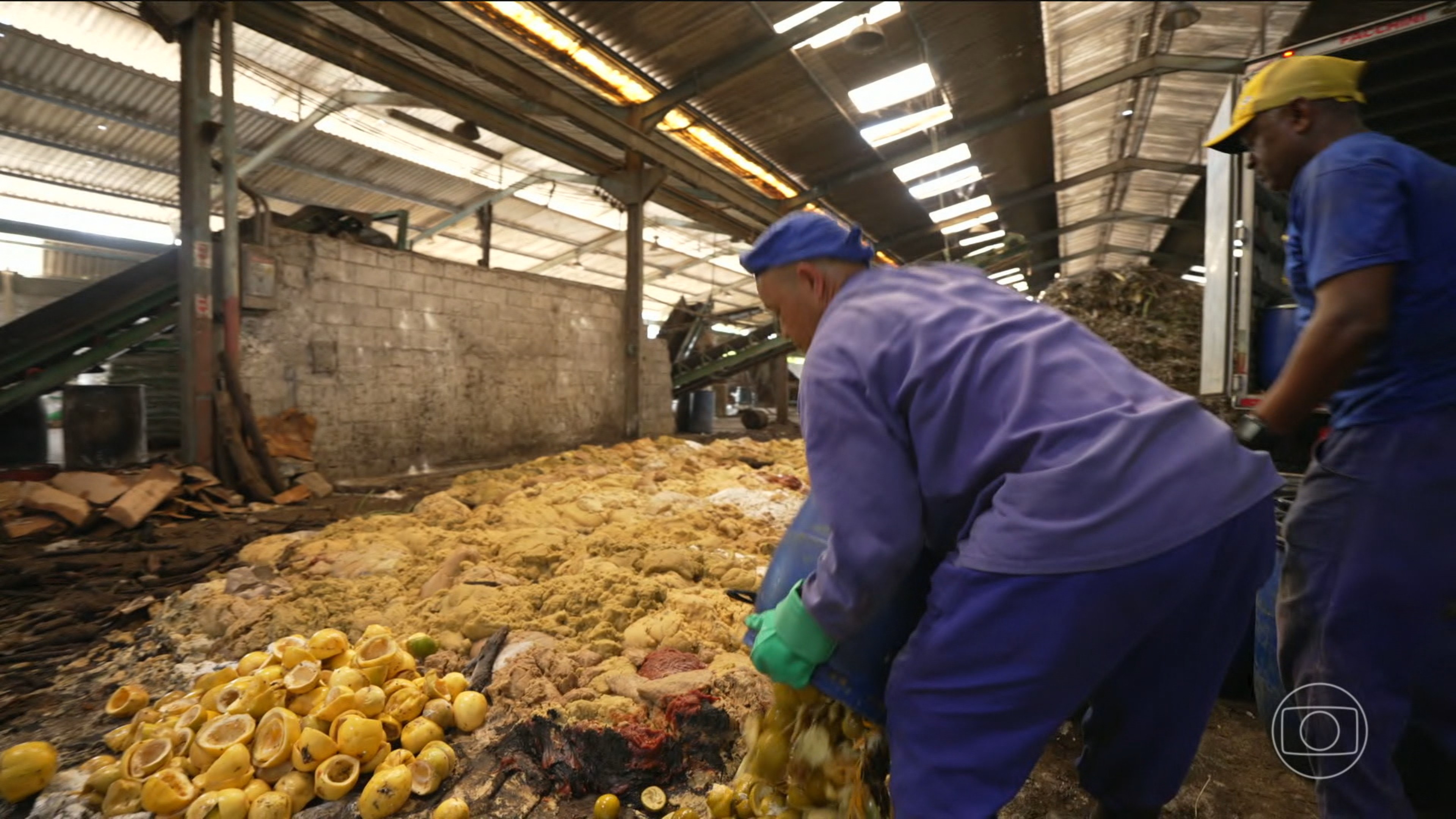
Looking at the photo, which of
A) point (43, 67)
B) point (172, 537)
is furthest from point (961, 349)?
point (43, 67)

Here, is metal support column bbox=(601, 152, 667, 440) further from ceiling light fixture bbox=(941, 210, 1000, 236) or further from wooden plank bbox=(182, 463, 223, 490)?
ceiling light fixture bbox=(941, 210, 1000, 236)

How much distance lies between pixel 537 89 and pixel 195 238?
3.54 metres

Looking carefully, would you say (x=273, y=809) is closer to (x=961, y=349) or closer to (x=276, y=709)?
(x=276, y=709)

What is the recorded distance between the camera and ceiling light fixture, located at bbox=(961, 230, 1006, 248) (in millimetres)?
15102

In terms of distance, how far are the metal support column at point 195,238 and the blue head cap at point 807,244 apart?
18.9 ft

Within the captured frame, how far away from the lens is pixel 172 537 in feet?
14.0

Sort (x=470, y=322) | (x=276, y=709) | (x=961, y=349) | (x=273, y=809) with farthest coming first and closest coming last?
1. (x=470, y=322)
2. (x=276, y=709)
3. (x=273, y=809)
4. (x=961, y=349)

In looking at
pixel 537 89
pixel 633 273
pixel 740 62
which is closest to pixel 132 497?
pixel 537 89

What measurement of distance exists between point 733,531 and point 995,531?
10.1 ft

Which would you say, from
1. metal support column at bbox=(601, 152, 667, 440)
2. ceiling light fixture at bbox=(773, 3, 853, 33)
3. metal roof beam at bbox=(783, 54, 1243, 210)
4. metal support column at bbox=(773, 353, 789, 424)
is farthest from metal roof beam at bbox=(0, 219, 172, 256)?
metal support column at bbox=(773, 353, 789, 424)

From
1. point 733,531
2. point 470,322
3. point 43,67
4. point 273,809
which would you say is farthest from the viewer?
point 470,322

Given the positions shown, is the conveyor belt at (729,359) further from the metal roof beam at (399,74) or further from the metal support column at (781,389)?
the metal roof beam at (399,74)

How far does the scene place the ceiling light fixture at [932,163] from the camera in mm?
10258

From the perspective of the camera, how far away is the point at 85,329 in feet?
17.1
